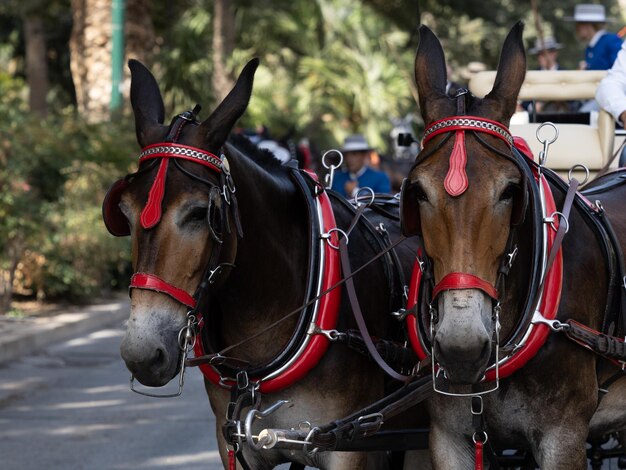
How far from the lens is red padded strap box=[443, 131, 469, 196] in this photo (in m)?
3.79

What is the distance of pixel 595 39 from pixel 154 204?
7679 mm

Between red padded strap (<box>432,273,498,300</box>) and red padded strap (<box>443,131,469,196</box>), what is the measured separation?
0.89 ft

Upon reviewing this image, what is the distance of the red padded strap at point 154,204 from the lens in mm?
4109

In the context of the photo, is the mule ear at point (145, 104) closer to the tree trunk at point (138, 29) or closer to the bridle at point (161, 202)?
the bridle at point (161, 202)

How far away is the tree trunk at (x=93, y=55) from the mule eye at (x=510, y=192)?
14.3 m

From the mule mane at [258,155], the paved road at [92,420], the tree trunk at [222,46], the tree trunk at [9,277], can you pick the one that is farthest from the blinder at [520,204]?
the tree trunk at [222,46]

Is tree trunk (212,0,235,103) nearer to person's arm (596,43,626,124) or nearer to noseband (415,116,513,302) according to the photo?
person's arm (596,43,626,124)

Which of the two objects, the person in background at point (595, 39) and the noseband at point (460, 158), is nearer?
the noseband at point (460, 158)

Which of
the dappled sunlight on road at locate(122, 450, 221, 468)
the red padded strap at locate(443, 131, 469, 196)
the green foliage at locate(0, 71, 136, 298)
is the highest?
the red padded strap at locate(443, 131, 469, 196)

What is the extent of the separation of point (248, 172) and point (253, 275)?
420 mm

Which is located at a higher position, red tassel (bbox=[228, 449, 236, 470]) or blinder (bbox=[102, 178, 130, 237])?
blinder (bbox=[102, 178, 130, 237])

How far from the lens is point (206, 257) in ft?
13.9

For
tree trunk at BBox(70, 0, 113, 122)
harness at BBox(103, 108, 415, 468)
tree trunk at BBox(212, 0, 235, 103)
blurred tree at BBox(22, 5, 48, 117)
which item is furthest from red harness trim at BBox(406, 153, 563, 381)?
blurred tree at BBox(22, 5, 48, 117)

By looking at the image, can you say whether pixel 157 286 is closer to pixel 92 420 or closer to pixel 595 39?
pixel 92 420
